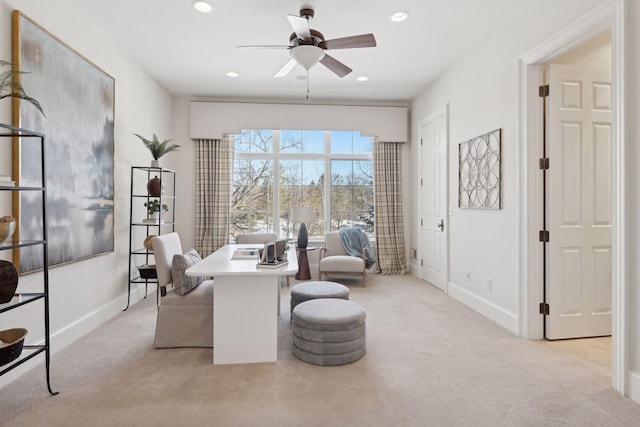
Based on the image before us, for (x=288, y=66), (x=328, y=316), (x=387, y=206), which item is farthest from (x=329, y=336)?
(x=387, y=206)

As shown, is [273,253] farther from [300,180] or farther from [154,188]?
[300,180]

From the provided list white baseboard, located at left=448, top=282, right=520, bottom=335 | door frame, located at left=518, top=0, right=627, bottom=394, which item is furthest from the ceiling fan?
white baseboard, located at left=448, top=282, right=520, bottom=335

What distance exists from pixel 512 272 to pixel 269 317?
2201 mm

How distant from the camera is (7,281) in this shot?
188 centimetres

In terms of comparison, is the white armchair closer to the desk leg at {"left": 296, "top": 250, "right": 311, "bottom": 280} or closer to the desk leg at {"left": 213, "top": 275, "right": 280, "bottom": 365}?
the desk leg at {"left": 296, "top": 250, "right": 311, "bottom": 280}

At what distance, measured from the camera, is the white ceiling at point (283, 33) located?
10.2 ft

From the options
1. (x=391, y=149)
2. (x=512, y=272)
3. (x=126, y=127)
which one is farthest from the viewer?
(x=391, y=149)

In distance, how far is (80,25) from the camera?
3.17m

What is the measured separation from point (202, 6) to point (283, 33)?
823 mm

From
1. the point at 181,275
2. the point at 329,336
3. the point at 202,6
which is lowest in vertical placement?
the point at 329,336

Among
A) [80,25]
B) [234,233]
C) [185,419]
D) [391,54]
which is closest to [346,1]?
[391,54]

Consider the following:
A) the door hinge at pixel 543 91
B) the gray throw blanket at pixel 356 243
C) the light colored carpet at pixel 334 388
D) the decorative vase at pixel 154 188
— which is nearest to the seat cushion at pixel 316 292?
the light colored carpet at pixel 334 388

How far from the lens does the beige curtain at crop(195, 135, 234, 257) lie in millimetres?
5660

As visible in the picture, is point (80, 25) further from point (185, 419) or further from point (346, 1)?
point (185, 419)
